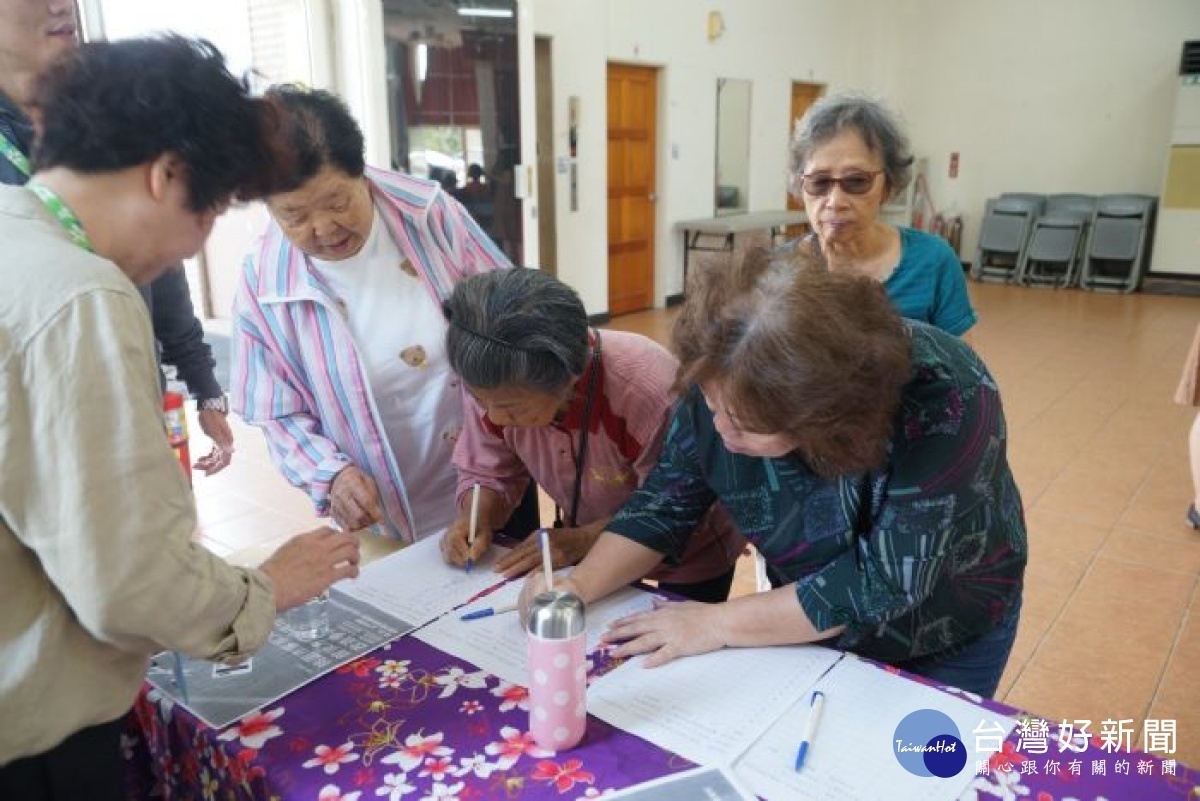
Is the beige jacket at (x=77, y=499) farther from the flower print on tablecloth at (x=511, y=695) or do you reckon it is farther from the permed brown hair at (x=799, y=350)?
the permed brown hair at (x=799, y=350)

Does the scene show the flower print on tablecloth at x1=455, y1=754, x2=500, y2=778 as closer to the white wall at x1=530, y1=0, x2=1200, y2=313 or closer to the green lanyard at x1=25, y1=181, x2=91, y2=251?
the green lanyard at x1=25, y1=181, x2=91, y2=251

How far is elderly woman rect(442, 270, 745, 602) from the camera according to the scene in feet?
4.26

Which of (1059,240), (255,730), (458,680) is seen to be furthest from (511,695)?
(1059,240)

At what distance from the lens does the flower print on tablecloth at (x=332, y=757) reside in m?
1.00

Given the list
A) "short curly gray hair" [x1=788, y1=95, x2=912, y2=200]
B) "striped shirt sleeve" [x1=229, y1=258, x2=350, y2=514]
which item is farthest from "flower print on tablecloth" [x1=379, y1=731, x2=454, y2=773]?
"short curly gray hair" [x1=788, y1=95, x2=912, y2=200]

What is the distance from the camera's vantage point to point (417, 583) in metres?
1.46

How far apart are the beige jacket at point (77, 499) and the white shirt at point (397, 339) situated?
856mm

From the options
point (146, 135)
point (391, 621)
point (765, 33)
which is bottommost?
point (391, 621)

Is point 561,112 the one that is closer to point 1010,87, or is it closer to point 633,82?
point 633,82

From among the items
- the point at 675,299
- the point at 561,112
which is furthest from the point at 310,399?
the point at 675,299

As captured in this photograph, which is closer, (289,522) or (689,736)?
(689,736)

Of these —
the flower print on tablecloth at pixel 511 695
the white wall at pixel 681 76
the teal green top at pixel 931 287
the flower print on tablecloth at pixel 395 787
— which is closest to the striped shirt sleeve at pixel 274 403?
the flower print on tablecloth at pixel 511 695

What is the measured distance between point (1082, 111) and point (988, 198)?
124cm

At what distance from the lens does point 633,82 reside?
7.05m
